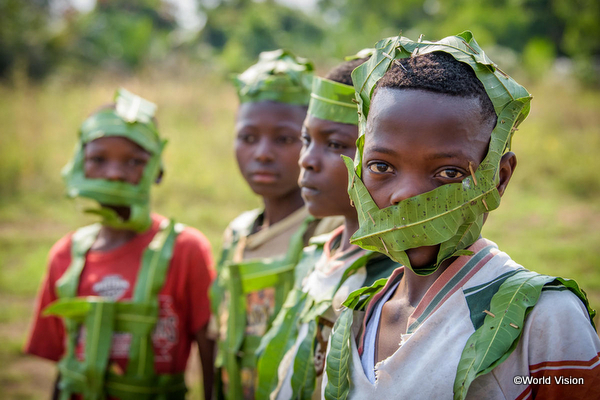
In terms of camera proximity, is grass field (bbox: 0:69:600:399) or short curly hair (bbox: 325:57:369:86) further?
grass field (bbox: 0:69:600:399)

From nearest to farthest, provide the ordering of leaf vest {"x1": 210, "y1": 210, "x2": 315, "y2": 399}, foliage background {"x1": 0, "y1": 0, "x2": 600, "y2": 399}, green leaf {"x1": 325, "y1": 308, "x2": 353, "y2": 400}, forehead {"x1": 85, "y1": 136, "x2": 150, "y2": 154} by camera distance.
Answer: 1. green leaf {"x1": 325, "y1": 308, "x2": 353, "y2": 400}
2. leaf vest {"x1": 210, "y1": 210, "x2": 315, "y2": 399}
3. forehead {"x1": 85, "y1": 136, "x2": 150, "y2": 154}
4. foliage background {"x1": 0, "y1": 0, "x2": 600, "y2": 399}

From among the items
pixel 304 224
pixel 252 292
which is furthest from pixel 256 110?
pixel 252 292

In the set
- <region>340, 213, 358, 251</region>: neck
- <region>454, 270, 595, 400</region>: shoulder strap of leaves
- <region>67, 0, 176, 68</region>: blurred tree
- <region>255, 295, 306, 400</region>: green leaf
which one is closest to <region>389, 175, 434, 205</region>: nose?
<region>454, 270, 595, 400</region>: shoulder strap of leaves

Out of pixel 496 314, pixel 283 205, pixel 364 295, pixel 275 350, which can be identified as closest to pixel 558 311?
pixel 496 314

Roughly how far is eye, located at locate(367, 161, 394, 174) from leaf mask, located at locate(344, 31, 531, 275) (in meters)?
0.06

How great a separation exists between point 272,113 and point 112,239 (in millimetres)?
1237

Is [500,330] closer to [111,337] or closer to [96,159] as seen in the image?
[111,337]

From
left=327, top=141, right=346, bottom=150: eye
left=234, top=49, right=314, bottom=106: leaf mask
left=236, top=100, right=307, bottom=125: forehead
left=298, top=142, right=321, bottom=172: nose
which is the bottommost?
left=298, top=142, right=321, bottom=172: nose

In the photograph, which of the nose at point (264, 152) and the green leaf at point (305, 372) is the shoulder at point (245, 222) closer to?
the nose at point (264, 152)

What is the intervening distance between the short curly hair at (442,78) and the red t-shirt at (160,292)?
202cm

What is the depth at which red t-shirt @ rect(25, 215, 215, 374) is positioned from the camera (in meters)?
3.02

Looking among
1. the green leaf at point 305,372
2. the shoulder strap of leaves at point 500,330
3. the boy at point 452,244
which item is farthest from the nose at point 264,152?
the shoulder strap of leaves at point 500,330

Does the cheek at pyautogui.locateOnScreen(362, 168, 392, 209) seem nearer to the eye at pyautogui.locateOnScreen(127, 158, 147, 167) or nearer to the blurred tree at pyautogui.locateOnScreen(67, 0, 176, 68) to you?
the eye at pyautogui.locateOnScreen(127, 158, 147, 167)

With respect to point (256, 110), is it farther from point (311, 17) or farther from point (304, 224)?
point (311, 17)
